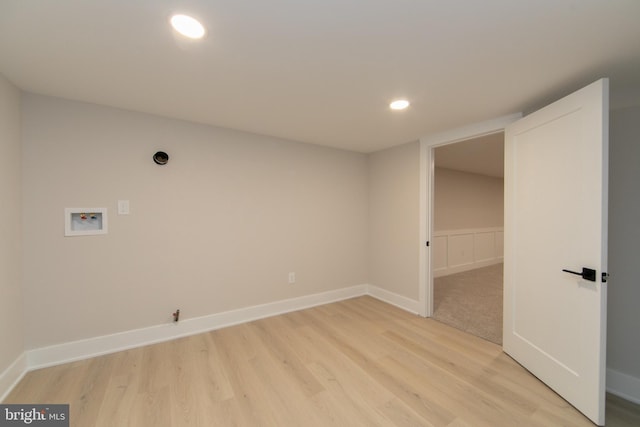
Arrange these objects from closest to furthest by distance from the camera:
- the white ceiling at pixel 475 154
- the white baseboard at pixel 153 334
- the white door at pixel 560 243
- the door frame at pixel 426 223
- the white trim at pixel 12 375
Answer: the white door at pixel 560 243 → the white trim at pixel 12 375 → the white baseboard at pixel 153 334 → the door frame at pixel 426 223 → the white ceiling at pixel 475 154

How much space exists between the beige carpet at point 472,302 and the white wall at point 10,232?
378 cm

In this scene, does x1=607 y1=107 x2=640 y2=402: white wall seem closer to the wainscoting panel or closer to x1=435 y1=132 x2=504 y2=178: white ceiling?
x1=435 y1=132 x2=504 y2=178: white ceiling

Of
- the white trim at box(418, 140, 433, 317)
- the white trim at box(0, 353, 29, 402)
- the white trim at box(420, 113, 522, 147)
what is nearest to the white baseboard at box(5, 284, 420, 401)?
the white trim at box(0, 353, 29, 402)

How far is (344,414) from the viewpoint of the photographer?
1.52 meters


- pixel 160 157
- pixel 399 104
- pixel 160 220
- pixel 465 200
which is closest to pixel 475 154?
pixel 465 200

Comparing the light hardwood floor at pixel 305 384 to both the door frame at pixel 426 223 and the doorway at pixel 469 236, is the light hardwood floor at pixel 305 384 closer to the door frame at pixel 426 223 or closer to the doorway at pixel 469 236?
the door frame at pixel 426 223

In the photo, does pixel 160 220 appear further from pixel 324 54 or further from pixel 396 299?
pixel 396 299

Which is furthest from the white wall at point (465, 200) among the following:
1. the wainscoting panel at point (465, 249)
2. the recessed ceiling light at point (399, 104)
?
the recessed ceiling light at point (399, 104)

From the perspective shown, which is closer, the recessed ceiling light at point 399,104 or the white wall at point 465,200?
the recessed ceiling light at point 399,104

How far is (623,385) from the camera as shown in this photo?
1773 millimetres

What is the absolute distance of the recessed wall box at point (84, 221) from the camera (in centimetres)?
203

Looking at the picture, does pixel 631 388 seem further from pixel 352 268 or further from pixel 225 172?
pixel 225 172

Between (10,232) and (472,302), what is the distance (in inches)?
189

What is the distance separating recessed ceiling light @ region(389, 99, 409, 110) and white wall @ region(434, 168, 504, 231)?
310 cm
